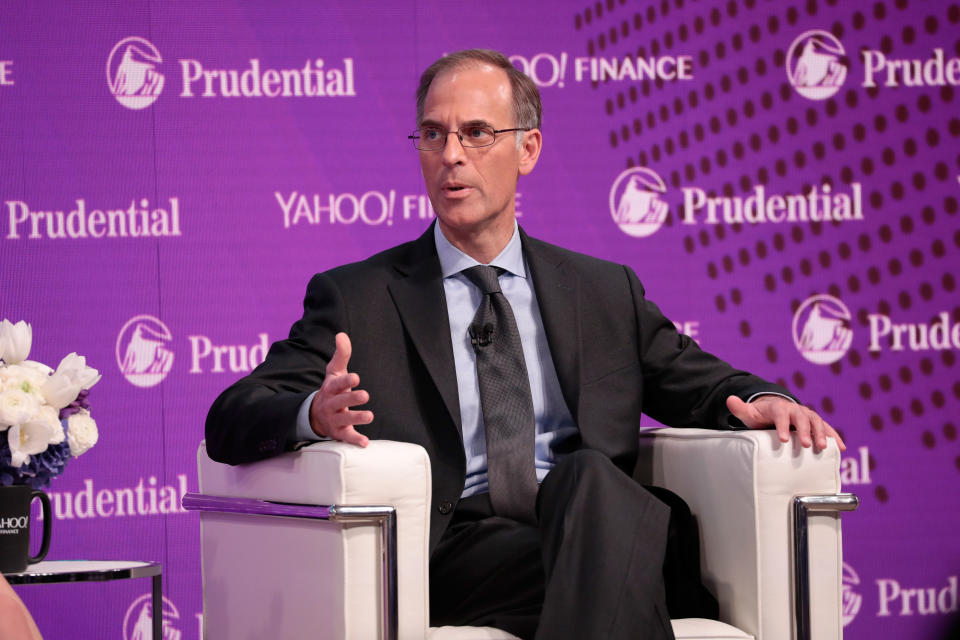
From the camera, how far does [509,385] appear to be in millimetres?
2389

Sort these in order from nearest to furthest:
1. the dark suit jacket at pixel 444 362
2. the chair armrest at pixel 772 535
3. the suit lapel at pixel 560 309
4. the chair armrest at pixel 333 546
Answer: the chair armrest at pixel 333 546 < the chair armrest at pixel 772 535 < the dark suit jacket at pixel 444 362 < the suit lapel at pixel 560 309

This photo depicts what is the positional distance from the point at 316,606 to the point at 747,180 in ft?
8.17

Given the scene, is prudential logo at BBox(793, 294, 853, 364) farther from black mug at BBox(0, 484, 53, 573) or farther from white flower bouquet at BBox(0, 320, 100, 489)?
black mug at BBox(0, 484, 53, 573)

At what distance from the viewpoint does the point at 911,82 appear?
398 cm

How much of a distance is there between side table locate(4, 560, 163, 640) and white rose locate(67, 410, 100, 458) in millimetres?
272

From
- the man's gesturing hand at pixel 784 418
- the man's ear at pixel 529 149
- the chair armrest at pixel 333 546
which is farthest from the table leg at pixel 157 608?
the man's gesturing hand at pixel 784 418

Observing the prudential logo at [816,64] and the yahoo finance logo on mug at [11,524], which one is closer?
the yahoo finance logo on mug at [11,524]

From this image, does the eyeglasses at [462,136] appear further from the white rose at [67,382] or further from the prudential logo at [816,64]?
the prudential logo at [816,64]

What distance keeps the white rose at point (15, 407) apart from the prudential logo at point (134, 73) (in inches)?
58.2

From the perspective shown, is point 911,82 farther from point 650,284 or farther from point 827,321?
point 650,284

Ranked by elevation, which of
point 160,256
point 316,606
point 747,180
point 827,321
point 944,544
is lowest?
point 944,544

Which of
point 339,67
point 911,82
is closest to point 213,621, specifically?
point 339,67

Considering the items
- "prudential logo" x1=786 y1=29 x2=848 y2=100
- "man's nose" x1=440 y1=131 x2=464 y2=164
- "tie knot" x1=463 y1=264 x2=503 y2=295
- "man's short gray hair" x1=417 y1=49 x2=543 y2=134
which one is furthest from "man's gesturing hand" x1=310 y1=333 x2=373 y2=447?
"prudential logo" x1=786 y1=29 x2=848 y2=100

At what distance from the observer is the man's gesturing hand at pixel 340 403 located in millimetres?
1914
